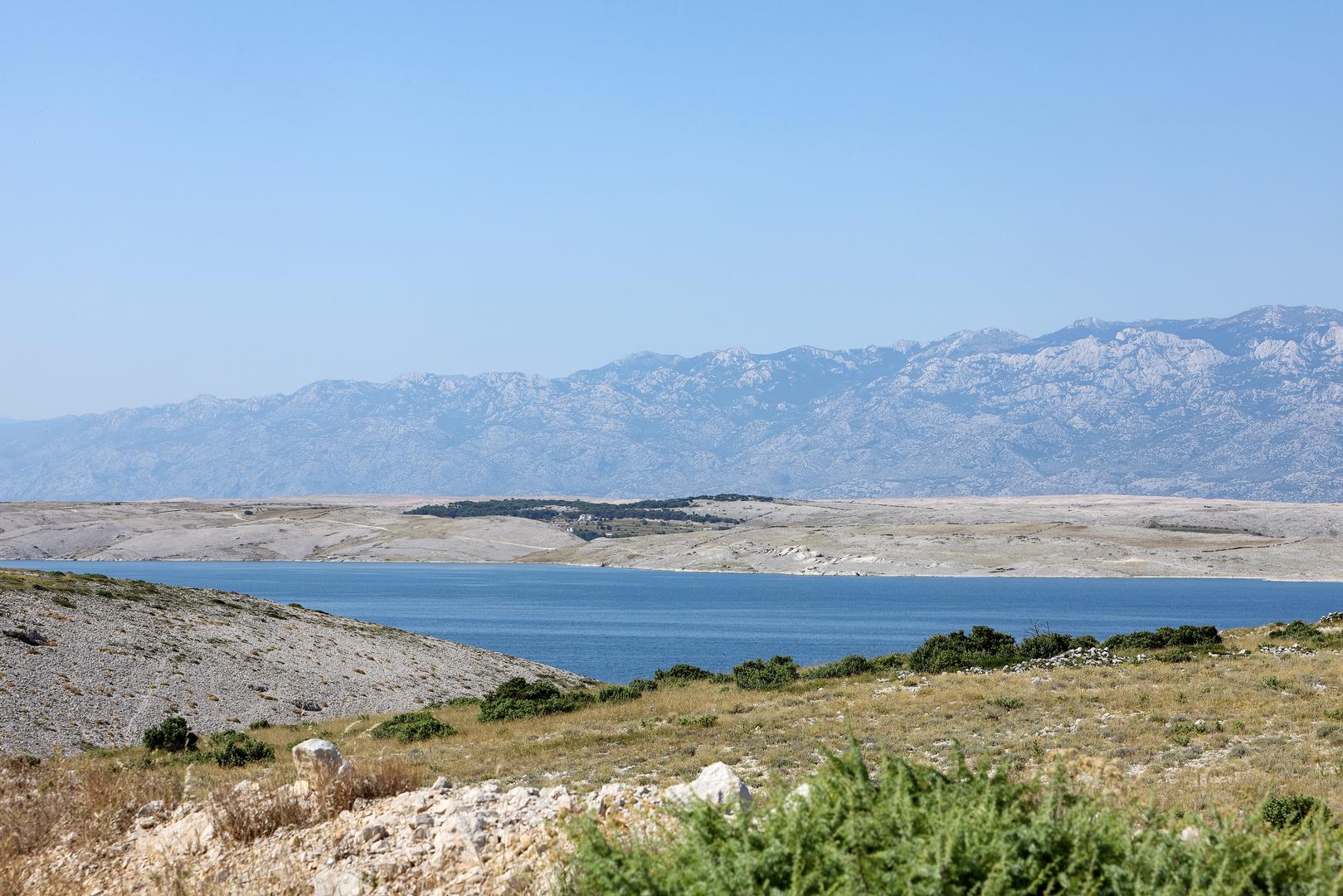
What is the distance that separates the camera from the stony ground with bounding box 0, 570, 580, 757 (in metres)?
33.8

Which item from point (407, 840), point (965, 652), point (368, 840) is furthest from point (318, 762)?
point (965, 652)

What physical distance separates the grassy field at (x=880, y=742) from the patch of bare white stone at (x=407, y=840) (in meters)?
0.90

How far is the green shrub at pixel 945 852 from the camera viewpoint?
700cm

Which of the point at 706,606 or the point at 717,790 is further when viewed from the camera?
the point at 706,606

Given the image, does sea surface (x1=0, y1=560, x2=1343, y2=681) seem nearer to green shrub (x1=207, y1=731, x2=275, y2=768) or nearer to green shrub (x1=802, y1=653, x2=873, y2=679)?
green shrub (x1=802, y1=653, x2=873, y2=679)

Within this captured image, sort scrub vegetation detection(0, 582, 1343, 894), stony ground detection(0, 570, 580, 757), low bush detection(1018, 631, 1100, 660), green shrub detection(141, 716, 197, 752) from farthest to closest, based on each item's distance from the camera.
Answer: low bush detection(1018, 631, 1100, 660)
stony ground detection(0, 570, 580, 757)
green shrub detection(141, 716, 197, 752)
scrub vegetation detection(0, 582, 1343, 894)

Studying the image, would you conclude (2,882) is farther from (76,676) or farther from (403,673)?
(403,673)

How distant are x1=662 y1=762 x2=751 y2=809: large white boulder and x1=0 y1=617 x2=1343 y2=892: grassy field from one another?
183 cm

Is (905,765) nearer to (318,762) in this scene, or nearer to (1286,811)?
(1286,811)

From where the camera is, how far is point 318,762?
13242mm

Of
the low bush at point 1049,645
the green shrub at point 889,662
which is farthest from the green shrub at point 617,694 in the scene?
the low bush at point 1049,645

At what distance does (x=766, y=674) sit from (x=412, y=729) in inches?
540

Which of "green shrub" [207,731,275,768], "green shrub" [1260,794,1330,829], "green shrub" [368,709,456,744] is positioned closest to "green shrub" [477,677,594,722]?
"green shrub" [368,709,456,744]

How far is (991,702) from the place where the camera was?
1073 inches
